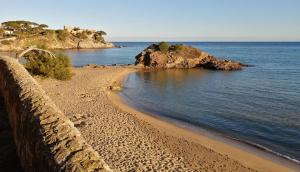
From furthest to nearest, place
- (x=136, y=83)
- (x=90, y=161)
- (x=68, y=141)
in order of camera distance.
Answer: (x=136, y=83) → (x=68, y=141) → (x=90, y=161)

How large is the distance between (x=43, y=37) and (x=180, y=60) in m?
74.0

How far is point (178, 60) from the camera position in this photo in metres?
64.9

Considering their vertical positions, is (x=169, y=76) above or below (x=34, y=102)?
below

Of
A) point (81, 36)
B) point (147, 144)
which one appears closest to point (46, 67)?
point (147, 144)

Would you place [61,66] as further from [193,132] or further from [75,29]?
[75,29]

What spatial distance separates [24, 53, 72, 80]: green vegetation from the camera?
36906mm

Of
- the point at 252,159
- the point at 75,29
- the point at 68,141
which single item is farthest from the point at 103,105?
the point at 75,29

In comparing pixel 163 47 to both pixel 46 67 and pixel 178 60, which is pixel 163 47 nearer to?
pixel 178 60

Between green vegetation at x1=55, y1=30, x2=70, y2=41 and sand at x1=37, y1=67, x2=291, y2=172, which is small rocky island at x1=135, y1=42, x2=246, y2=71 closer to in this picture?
sand at x1=37, y1=67, x2=291, y2=172

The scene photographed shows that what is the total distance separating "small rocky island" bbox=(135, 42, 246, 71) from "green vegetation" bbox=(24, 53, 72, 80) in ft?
89.1

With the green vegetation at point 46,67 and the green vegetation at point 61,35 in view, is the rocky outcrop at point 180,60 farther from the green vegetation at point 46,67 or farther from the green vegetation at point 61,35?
the green vegetation at point 61,35

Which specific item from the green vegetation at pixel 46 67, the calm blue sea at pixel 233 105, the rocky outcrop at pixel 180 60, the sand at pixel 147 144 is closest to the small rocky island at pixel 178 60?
the rocky outcrop at pixel 180 60

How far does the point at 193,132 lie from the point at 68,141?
15535 millimetres

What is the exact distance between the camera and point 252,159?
16.7m
